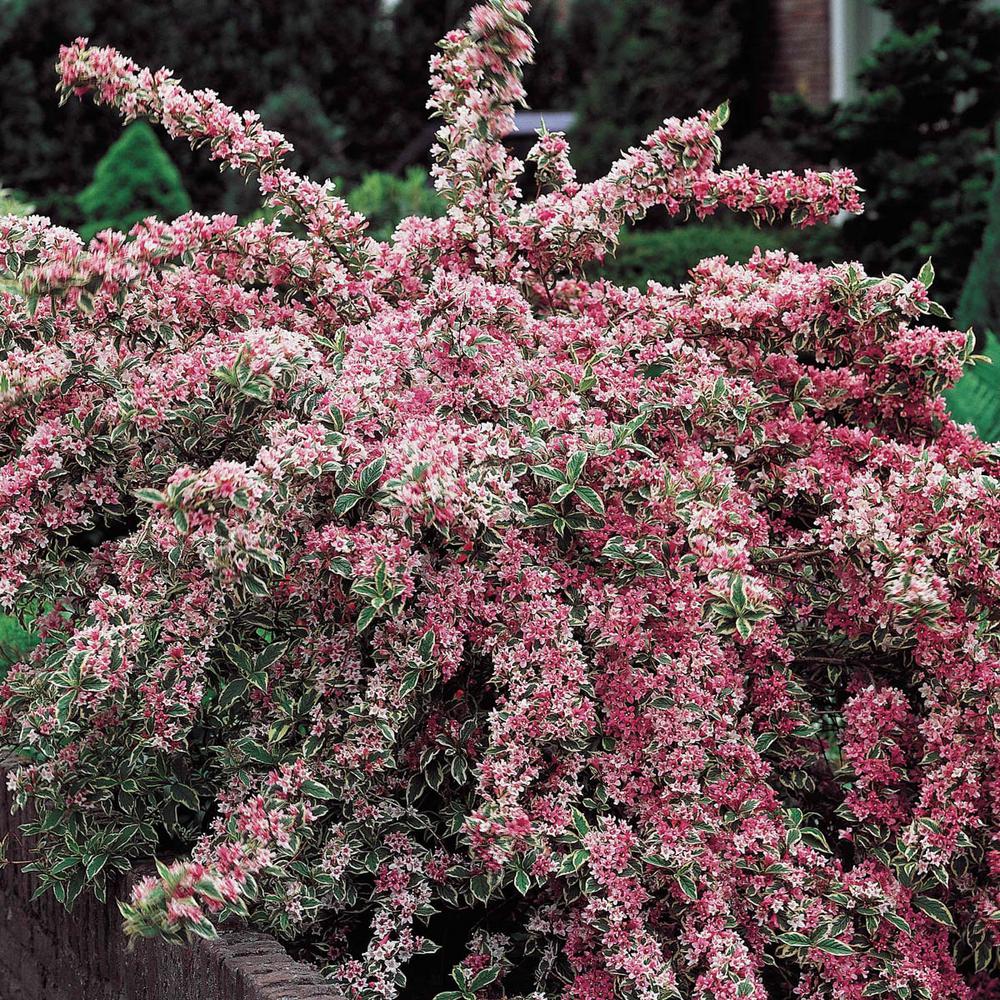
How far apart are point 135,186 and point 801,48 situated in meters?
4.99

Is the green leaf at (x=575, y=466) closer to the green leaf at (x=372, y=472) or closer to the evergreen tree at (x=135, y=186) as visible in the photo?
the green leaf at (x=372, y=472)

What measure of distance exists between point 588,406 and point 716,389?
0.72 ft

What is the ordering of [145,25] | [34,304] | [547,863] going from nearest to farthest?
[547,863], [34,304], [145,25]

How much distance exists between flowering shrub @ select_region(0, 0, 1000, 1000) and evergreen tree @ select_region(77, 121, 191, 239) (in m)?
4.57

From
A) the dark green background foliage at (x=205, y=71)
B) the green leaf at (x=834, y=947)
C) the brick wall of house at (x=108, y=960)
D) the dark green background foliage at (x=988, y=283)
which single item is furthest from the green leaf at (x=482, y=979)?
the dark green background foliage at (x=205, y=71)

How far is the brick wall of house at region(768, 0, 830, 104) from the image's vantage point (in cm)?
926

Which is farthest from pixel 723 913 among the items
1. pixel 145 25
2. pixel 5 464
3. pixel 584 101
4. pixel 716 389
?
pixel 145 25

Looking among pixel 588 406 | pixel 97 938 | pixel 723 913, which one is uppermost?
pixel 588 406

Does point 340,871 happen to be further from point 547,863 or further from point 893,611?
point 893,611

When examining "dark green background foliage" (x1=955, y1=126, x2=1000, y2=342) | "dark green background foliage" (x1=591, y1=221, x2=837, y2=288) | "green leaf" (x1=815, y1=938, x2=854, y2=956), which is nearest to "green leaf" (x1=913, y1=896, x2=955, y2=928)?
"green leaf" (x1=815, y1=938, x2=854, y2=956)

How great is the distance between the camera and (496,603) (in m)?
2.08

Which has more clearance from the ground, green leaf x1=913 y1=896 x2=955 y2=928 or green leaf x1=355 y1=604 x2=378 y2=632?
green leaf x1=355 y1=604 x2=378 y2=632

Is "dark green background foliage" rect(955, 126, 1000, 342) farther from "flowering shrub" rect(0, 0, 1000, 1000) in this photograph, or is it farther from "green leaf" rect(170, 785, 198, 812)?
"green leaf" rect(170, 785, 198, 812)

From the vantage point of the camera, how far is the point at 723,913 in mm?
2012
